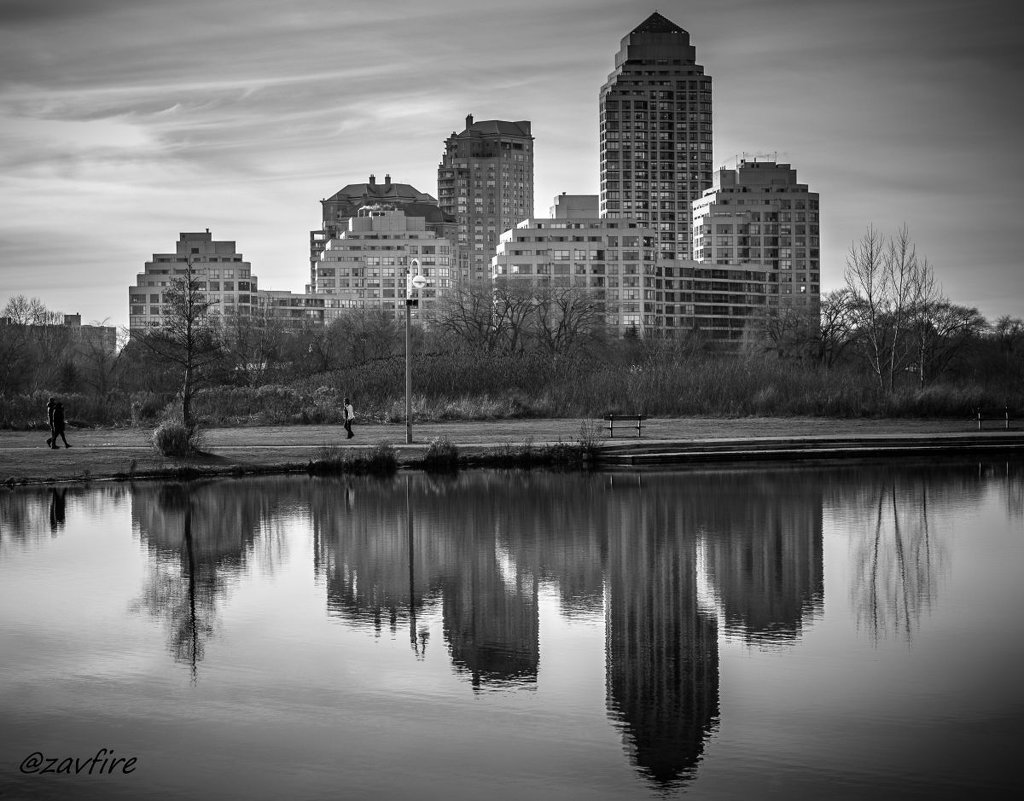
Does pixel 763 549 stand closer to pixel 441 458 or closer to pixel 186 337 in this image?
pixel 441 458

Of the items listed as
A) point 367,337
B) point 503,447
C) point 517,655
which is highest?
point 367,337

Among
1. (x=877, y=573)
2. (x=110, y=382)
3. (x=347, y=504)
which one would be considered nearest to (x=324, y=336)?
(x=110, y=382)

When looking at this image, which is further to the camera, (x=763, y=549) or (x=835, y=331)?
(x=835, y=331)

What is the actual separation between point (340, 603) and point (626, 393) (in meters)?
39.8

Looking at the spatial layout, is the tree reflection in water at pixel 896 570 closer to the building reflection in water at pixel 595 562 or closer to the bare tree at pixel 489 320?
the building reflection in water at pixel 595 562

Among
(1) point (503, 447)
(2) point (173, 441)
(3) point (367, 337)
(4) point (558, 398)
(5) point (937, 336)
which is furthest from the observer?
(3) point (367, 337)

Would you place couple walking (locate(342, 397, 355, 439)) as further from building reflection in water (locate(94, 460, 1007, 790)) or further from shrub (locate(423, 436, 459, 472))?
building reflection in water (locate(94, 460, 1007, 790))

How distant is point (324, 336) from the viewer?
121500 millimetres

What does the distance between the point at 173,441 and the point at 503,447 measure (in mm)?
9907

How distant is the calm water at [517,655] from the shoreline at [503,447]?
9807mm

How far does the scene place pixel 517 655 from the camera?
1285 cm

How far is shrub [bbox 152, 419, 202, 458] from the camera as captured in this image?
114 ft

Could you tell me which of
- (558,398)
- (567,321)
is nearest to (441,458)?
(558,398)

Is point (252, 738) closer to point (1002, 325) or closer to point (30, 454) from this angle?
point (30, 454)
